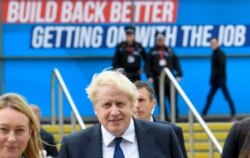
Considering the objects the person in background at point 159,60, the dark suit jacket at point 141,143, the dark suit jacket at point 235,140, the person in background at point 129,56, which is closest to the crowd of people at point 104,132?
the dark suit jacket at point 141,143

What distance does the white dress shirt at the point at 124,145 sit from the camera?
474 centimetres

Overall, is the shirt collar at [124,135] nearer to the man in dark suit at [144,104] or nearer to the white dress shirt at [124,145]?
the white dress shirt at [124,145]

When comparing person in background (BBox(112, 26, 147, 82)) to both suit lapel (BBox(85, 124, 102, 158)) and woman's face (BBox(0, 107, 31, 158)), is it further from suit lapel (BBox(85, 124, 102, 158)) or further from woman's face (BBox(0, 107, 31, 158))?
woman's face (BBox(0, 107, 31, 158))

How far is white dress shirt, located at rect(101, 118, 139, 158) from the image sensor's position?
15.5ft

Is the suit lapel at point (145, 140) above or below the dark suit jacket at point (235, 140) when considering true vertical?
above

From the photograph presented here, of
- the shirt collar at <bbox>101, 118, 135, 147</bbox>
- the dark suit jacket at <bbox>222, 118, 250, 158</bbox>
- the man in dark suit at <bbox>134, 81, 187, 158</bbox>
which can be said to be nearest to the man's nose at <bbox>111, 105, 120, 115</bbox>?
the shirt collar at <bbox>101, 118, 135, 147</bbox>

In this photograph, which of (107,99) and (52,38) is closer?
(107,99)

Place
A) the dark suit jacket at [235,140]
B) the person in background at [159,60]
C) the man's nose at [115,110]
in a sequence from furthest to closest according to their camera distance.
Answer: the person in background at [159,60], the dark suit jacket at [235,140], the man's nose at [115,110]

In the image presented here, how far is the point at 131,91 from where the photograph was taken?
4.71 metres

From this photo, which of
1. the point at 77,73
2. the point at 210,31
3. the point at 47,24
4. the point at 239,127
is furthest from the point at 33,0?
the point at 239,127

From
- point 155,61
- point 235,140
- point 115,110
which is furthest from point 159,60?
point 115,110

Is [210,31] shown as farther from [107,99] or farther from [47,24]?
[107,99]

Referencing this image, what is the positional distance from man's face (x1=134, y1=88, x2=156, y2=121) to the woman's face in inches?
123

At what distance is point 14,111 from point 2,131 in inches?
4.2
